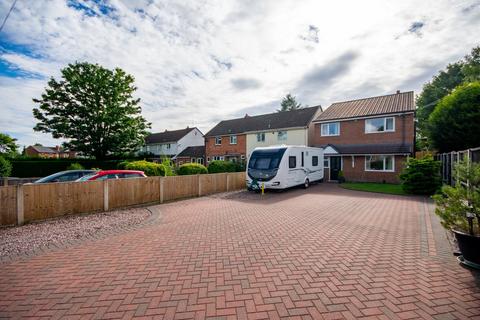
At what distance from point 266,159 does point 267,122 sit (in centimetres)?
1603

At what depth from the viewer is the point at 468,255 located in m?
4.27

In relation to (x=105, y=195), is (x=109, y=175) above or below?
above

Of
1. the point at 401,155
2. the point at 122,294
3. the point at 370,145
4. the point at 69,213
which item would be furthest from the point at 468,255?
the point at 370,145

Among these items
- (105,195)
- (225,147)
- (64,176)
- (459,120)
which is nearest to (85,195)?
(105,195)

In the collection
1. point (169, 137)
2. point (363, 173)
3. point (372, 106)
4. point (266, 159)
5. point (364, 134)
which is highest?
point (372, 106)

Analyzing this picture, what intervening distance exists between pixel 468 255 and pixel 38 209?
11864mm

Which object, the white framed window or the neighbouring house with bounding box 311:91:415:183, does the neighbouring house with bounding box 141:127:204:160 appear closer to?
the neighbouring house with bounding box 311:91:415:183

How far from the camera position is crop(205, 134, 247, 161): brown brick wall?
30.0 meters

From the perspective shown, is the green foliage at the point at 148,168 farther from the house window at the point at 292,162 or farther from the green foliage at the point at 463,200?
the green foliage at the point at 463,200

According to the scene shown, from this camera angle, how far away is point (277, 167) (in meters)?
14.0

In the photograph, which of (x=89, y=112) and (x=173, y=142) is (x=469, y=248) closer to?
(x=89, y=112)

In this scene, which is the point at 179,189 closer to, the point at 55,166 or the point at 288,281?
the point at 288,281

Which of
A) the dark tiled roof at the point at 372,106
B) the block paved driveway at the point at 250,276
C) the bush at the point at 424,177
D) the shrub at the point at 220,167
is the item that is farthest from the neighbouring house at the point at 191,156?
the block paved driveway at the point at 250,276

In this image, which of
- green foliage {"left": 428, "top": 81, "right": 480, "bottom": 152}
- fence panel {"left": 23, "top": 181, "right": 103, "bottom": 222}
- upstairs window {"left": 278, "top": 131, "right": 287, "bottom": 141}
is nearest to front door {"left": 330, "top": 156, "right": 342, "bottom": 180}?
upstairs window {"left": 278, "top": 131, "right": 287, "bottom": 141}
